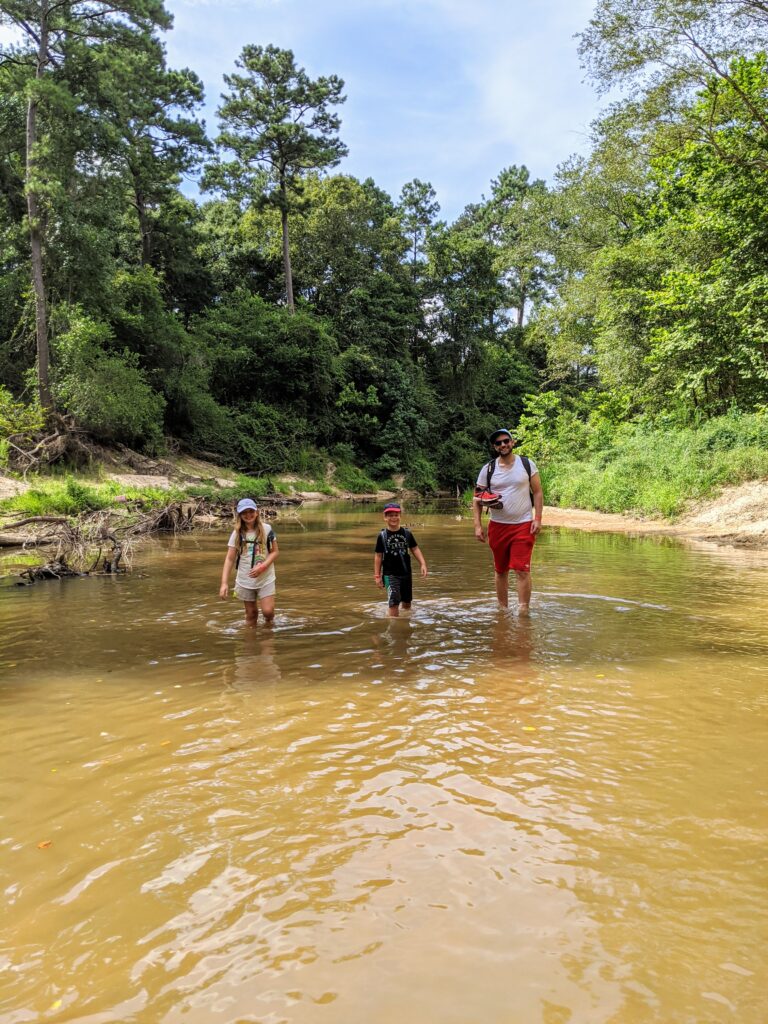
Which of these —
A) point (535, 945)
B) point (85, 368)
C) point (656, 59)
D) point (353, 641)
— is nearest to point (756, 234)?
point (656, 59)

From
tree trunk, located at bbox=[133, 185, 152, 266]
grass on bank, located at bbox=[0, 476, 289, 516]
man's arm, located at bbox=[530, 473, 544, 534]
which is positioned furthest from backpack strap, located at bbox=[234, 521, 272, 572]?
tree trunk, located at bbox=[133, 185, 152, 266]

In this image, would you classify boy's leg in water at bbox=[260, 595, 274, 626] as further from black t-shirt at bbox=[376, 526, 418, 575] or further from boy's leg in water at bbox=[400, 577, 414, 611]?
boy's leg in water at bbox=[400, 577, 414, 611]

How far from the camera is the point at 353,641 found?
21.7 ft

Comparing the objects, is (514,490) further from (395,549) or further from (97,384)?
(97,384)

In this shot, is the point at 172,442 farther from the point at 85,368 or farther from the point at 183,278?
the point at 183,278

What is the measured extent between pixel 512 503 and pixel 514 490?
0.51 feet

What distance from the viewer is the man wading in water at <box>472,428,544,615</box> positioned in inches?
291

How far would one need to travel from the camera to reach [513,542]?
752 centimetres

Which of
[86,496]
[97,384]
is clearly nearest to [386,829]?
[86,496]

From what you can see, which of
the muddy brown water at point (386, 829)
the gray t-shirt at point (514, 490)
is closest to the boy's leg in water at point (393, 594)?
the muddy brown water at point (386, 829)

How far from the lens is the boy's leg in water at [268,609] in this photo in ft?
24.1

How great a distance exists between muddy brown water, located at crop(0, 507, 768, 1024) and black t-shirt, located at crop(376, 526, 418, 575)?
123 cm

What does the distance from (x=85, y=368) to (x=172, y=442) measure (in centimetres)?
730

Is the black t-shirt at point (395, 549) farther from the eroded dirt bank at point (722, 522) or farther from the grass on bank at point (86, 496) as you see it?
the grass on bank at point (86, 496)
